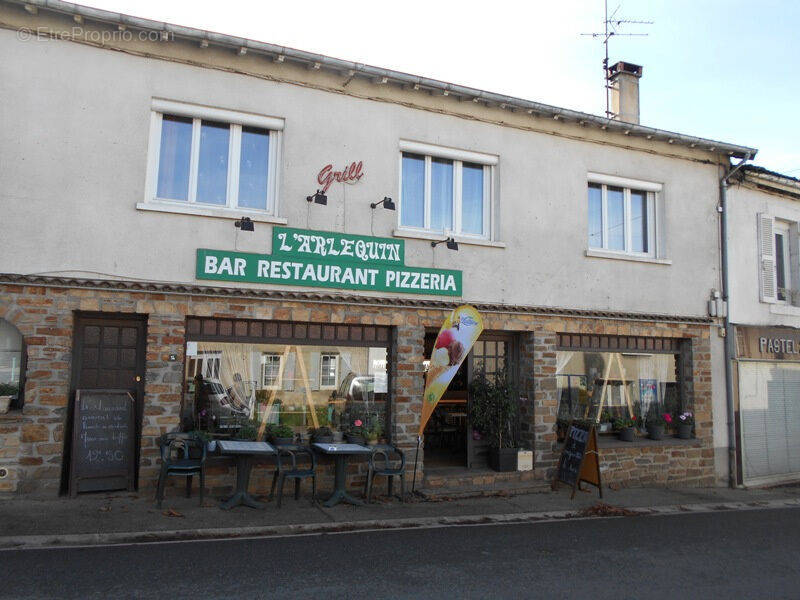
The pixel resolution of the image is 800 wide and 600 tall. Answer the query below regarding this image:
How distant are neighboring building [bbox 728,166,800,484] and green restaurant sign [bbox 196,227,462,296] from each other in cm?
630

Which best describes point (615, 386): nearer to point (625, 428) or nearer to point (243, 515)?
point (625, 428)

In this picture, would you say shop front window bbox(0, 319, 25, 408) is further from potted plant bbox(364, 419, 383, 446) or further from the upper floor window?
the upper floor window

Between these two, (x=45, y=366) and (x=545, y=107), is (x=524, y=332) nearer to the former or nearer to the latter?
(x=545, y=107)

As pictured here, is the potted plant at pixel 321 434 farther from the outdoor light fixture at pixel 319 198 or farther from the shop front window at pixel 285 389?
the outdoor light fixture at pixel 319 198

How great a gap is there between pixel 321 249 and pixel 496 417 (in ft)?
12.7

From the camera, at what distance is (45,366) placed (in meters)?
8.14

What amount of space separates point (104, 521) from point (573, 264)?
8.05m

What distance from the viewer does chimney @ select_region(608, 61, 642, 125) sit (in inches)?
551

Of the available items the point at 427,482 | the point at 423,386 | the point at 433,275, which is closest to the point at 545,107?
the point at 433,275

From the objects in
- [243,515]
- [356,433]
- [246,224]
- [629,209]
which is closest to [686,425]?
[629,209]

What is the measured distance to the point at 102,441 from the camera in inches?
332

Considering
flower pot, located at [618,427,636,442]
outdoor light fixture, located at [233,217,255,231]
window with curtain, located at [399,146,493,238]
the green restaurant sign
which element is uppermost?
window with curtain, located at [399,146,493,238]

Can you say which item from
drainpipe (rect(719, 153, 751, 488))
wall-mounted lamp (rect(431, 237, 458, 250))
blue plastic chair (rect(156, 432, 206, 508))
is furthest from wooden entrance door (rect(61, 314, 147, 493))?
drainpipe (rect(719, 153, 751, 488))

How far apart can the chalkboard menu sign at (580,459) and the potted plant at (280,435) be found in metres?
4.25
